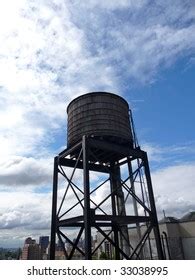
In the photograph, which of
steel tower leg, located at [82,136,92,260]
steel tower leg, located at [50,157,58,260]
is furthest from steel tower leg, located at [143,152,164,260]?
steel tower leg, located at [50,157,58,260]

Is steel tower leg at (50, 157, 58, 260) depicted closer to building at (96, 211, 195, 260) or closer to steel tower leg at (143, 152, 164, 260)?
steel tower leg at (143, 152, 164, 260)

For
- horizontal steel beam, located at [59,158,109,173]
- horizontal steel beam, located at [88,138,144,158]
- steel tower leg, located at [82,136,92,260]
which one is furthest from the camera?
horizontal steel beam, located at [59,158,109,173]

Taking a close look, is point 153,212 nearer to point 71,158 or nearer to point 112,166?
point 112,166

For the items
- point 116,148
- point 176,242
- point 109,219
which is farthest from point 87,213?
point 176,242

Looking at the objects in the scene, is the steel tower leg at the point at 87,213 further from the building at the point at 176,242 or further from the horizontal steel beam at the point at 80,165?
the building at the point at 176,242

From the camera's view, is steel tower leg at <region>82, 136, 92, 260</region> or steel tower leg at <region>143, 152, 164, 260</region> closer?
steel tower leg at <region>82, 136, 92, 260</region>


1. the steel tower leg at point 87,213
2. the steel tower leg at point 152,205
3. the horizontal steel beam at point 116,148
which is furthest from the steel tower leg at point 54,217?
the steel tower leg at point 152,205

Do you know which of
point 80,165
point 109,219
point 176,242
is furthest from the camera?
point 176,242

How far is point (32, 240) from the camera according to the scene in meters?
91.2

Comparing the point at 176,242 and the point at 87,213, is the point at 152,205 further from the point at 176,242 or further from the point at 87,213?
the point at 176,242
